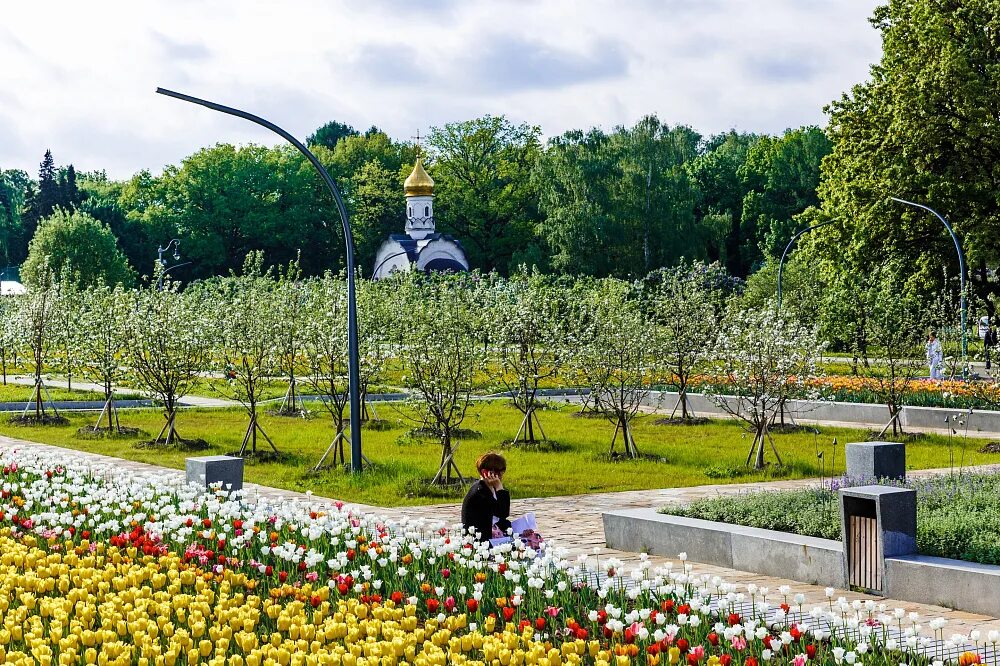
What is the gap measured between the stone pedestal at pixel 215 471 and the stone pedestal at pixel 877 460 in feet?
22.5

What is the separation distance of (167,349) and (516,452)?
22.9 feet

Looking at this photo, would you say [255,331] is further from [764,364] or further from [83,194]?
[83,194]

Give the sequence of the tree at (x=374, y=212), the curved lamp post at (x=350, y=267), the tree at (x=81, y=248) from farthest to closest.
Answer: the tree at (x=374, y=212) < the tree at (x=81, y=248) < the curved lamp post at (x=350, y=267)

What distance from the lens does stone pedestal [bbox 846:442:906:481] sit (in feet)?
45.3

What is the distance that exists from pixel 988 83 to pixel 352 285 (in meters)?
22.6

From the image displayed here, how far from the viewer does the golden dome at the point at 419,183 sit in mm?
80062

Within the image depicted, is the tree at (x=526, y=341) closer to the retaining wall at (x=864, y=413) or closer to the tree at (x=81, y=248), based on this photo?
the retaining wall at (x=864, y=413)

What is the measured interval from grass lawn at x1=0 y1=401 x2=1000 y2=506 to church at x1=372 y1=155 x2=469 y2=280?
48.0 metres

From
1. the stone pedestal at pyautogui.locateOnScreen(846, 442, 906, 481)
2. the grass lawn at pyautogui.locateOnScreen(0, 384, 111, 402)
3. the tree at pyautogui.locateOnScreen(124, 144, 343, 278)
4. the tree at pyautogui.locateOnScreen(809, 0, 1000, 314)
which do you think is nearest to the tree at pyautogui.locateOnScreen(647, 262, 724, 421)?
the tree at pyautogui.locateOnScreen(809, 0, 1000, 314)

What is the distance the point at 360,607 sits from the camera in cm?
745

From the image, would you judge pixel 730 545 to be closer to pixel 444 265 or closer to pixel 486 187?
pixel 444 265

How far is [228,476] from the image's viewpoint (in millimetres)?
13594

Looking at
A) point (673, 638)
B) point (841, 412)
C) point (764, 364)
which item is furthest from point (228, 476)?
point (841, 412)

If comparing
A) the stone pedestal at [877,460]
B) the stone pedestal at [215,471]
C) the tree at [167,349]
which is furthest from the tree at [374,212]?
the stone pedestal at [877,460]
